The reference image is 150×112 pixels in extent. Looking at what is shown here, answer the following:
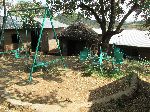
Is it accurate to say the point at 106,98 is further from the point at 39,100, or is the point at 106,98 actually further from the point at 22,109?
the point at 22,109

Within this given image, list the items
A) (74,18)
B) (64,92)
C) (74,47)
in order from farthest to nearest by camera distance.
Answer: (74,18)
(74,47)
(64,92)

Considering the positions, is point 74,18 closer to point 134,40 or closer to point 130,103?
point 134,40

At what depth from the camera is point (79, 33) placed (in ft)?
96.9

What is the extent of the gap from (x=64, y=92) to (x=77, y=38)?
1584 cm

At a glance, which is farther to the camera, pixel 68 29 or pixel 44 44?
pixel 44 44

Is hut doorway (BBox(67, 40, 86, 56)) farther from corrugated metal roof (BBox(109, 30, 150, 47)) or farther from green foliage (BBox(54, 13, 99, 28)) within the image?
corrugated metal roof (BBox(109, 30, 150, 47))

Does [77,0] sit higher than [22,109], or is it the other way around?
[77,0]

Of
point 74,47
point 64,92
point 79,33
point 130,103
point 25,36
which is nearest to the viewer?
point 130,103

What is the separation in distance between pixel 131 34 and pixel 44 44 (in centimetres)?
1313

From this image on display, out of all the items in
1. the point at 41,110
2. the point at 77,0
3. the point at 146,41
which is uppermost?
the point at 77,0

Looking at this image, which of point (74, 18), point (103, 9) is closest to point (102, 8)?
point (103, 9)

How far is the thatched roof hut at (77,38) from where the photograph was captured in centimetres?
2918

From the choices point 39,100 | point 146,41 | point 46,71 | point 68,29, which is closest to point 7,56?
point 46,71

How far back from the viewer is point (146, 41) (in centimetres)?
3281
